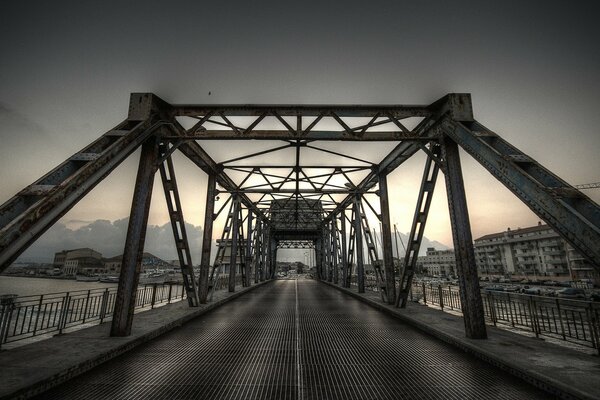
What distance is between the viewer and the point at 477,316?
605 cm

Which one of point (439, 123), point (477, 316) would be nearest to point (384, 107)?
point (439, 123)

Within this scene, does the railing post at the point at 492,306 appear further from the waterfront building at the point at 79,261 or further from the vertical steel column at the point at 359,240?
the waterfront building at the point at 79,261

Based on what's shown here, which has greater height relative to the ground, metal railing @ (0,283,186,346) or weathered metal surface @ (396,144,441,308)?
weathered metal surface @ (396,144,441,308)

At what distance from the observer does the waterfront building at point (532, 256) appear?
6028 cm

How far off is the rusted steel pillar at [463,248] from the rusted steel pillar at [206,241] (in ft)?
32.4

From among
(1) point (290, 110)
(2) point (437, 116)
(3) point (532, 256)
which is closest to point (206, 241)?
(1) point (290, 110)

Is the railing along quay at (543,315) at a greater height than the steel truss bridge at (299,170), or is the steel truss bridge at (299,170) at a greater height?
the steel truss bridge at (299,170)

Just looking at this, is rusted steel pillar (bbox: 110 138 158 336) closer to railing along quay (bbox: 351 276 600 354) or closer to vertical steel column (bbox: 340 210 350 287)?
railing along quay (bbox: 351 276 600 354)

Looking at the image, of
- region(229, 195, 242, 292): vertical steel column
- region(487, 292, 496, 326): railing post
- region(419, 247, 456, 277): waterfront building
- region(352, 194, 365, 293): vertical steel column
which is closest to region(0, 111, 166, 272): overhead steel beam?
Answer: region(229, 195, 242, 292): vertical steel column

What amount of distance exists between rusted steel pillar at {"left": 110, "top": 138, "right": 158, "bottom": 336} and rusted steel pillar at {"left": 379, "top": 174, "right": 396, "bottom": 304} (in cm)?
968

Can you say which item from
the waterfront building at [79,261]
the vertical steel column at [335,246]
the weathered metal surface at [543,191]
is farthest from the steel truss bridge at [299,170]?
the waterfront building at [79,261]

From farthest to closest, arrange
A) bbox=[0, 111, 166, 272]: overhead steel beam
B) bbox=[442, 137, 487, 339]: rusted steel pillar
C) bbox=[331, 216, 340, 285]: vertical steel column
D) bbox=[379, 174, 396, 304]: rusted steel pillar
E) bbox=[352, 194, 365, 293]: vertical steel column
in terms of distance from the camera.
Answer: bbox=[331, 216, 340, 285]: vertical steel column → bbox=[352, 194, 365, 293]: vertical steel column → bbox=[379, 174, 396, 304]: rusted steel pillar → bbox=[442, 137, 487, 339]: rusted steel pillar → bbox=[0, 111, 166, 272]: overhead steel beam

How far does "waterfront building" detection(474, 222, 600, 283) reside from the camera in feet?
198

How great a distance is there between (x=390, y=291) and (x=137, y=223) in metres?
10.2
